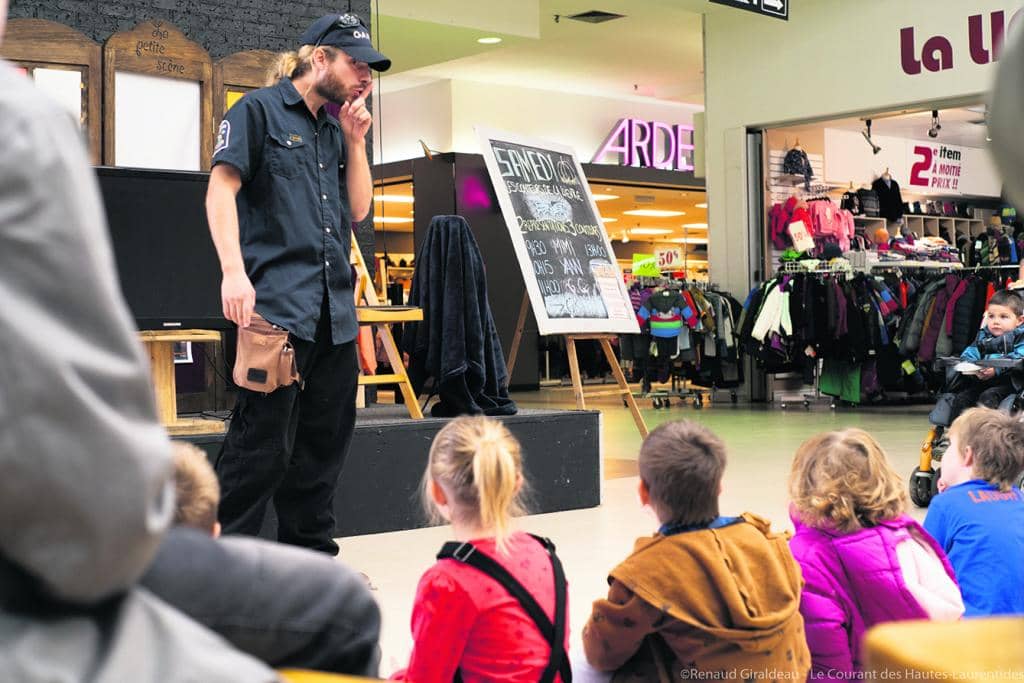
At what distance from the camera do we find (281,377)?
327 centimetres

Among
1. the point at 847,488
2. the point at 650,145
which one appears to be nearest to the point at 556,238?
the point at 847,488

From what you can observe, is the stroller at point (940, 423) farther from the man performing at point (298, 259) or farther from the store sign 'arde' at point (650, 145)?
the store sign 'arde' at point (650, 145)

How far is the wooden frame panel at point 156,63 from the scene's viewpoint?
579 centimetres

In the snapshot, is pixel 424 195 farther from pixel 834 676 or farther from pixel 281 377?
pixel 834 676

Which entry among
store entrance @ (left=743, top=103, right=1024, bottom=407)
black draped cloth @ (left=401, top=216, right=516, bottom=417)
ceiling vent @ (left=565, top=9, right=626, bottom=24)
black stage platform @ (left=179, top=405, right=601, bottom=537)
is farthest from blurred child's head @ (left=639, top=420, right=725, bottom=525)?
ceiling vent @ (left=565, top=9, right=626, bottom=24)

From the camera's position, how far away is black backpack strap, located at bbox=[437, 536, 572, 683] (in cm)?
205

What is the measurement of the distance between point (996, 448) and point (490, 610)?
55.2 inches

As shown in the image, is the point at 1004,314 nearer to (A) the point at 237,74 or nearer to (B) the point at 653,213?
(A) the point at 237,74

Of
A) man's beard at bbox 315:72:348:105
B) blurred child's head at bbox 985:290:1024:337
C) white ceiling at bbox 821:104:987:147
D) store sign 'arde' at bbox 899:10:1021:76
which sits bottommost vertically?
blurred child's head at bbox 985:290:1024:337

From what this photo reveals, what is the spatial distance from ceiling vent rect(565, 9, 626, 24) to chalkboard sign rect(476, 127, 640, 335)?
16.6 feet

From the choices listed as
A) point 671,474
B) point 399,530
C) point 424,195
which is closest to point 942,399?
point 399,530

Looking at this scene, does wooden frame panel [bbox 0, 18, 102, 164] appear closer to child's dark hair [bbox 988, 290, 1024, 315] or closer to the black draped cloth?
the black draped cloth

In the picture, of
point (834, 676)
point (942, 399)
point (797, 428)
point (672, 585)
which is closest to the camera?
point (672, 585)

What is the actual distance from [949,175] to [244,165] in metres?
14.0
